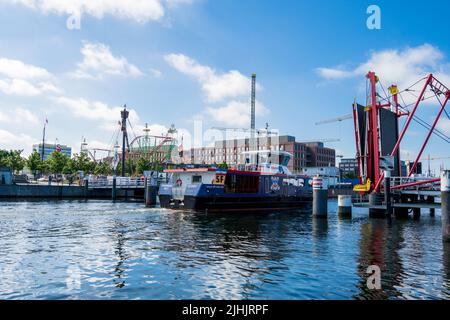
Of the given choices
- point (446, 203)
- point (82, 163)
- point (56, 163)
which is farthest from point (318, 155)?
point (446, 203)

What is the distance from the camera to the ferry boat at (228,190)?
112 ft

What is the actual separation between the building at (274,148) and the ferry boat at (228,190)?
111869 mm

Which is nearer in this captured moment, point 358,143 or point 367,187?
point 367,187

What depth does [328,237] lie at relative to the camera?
20.2 m

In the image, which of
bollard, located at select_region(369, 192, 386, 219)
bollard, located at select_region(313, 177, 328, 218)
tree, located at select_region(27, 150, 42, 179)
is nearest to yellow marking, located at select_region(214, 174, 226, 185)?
bollard, located at select_region(313, 177, 328, 218)

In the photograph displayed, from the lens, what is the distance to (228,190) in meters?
36.6

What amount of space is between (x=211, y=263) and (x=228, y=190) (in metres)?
23.7

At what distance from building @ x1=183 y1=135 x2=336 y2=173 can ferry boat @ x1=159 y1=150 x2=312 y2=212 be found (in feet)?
367

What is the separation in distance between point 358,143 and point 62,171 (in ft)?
268

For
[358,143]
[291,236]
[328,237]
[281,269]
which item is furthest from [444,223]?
[358,143]

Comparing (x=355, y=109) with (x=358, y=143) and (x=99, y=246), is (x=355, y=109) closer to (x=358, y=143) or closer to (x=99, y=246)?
(x=358, y=143)

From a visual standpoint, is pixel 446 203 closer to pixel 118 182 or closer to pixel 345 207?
pixel 345 207

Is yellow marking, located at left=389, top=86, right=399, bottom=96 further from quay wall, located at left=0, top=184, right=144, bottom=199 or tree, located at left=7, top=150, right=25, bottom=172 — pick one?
tree, located at left=7, top=150, right=25, bottom=172

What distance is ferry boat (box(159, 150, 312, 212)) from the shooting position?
112 ft
